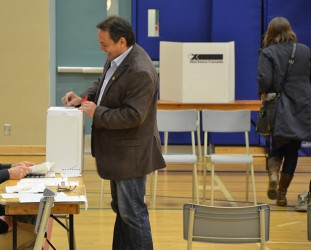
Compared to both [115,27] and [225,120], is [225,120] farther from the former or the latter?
[115,27]

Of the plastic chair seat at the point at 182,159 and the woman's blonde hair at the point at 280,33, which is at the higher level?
the woman's blonde hair at the point at 280,33

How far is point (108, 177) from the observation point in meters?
4.16

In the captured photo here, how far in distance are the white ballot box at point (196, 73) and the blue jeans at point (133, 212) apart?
4.01 m

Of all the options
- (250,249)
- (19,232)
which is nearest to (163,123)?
(250,249)

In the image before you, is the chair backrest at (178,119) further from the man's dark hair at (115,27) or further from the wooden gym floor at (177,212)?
the man's dark hair at (115,27)

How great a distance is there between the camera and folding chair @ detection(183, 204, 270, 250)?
3722 millimetres

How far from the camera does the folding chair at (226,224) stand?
3.72 meters

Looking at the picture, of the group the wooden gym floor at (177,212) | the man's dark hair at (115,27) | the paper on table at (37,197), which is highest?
the man's dark hair at (115,27)

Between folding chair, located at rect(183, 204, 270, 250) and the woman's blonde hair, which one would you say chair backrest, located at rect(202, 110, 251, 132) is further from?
folding chair, located at rect(183, 204, 270, 250)

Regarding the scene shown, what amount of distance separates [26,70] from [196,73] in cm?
234

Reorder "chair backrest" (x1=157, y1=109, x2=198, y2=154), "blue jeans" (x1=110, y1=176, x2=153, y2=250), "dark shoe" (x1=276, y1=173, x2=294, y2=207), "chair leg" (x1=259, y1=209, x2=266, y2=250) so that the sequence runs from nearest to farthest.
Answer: "chair leg" (x1=259, y1=209, x2=266, y2=250) → "blue jeans" (x1=110, y1=176, x2=153, y2=250) → "dark shoe" (x1=276, y1=173, x2=294, y2=207) → "chair backrest" (x1=157, y1=109, x2=198, y2=154)

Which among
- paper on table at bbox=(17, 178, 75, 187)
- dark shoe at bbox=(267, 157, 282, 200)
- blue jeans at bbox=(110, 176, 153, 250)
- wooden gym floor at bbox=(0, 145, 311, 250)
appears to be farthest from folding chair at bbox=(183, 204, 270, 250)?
dark shoe at bbox=(267, 157, 282, 200)

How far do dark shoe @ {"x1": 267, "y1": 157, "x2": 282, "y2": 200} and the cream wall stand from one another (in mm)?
3669

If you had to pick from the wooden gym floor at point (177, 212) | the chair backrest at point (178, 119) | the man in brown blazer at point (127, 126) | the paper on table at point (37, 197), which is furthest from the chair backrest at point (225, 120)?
the paper on table at point (37, 197)
